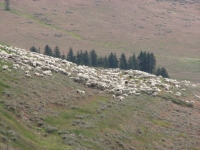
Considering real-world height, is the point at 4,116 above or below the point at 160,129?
above

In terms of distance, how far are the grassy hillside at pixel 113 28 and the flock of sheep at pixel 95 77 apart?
5205 cm

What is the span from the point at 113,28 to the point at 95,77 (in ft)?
383

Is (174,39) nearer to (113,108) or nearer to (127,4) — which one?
(127,4)

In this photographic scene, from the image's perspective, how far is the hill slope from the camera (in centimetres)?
2917

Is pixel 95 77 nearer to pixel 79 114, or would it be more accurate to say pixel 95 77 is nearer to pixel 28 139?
pixel 79 114

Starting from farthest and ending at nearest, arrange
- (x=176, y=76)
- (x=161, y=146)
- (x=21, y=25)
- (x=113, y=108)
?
(x=21, y=25), (x=176, y=76), (x=113, y=108), (x=161, y=146)

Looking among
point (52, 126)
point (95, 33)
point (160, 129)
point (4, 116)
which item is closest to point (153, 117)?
point (160, 129)

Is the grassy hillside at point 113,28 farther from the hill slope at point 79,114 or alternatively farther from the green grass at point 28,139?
the green grass at point 28,139

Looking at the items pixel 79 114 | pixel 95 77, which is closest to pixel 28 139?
pixel 79 114

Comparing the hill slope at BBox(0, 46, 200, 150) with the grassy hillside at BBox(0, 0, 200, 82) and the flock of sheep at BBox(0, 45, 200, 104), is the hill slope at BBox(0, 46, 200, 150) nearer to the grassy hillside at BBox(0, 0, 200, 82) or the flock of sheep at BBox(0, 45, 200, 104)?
the flock of sheep at BBox(0, 45, 200, 104)

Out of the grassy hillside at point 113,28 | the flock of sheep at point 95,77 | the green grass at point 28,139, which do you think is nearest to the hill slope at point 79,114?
the green grass at point 28,139

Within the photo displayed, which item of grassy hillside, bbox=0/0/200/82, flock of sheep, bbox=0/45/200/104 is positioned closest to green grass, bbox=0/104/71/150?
flock of sheep, bbox=0/45/200/104

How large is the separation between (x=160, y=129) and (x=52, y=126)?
12.9 meters

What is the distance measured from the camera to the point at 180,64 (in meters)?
121
